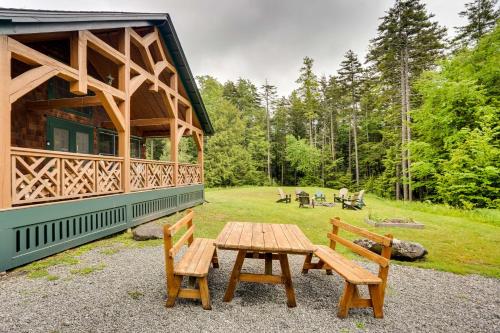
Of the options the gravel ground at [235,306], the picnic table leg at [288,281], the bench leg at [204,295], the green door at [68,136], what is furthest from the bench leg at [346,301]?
the green door at [68,136]

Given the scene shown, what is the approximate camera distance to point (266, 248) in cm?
297

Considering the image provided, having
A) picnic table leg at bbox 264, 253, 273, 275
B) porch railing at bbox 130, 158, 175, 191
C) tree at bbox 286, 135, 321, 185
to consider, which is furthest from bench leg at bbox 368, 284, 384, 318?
tree at bbox 286, 135, 321, 185

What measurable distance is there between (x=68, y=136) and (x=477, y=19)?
26301 millimetres

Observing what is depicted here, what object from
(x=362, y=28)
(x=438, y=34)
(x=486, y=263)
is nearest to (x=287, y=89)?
(x=362, y=28)

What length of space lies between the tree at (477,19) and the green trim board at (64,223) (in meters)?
23.4

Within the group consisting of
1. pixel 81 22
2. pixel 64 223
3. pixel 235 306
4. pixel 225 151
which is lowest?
pixel 235 306

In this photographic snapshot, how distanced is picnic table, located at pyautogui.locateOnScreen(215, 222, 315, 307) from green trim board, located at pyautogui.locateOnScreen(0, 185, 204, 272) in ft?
12.2

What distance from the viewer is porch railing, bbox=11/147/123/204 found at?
449 centimetres

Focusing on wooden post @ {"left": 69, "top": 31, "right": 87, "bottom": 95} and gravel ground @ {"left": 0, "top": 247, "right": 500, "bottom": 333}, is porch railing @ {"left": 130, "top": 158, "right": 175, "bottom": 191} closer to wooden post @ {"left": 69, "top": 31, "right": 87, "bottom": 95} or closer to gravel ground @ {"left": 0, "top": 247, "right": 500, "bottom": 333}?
wooden post @ {"left": 69, "top": 31, "right": 87, "bottom": 95}

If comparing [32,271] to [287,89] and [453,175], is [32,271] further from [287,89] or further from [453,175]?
[287,89]

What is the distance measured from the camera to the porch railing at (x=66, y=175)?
4.53 metres

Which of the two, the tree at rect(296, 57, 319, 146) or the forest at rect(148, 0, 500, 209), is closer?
the forest at rect(148, 0, 500, 209)

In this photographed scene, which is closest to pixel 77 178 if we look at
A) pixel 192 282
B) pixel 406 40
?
pixel 192 282

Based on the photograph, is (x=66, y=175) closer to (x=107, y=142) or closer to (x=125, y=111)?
(x=125, y=111)
